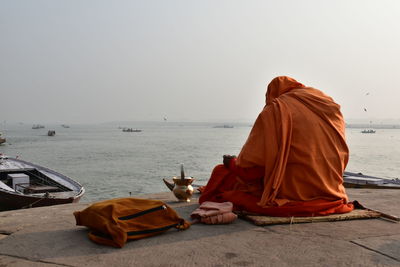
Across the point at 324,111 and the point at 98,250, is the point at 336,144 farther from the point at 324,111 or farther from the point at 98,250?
the point at 98,250

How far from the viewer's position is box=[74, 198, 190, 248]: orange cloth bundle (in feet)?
11.6

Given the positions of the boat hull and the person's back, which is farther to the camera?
the boat hull

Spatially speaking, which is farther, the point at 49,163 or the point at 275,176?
the point at 49,163

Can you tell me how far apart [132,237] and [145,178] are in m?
24.6

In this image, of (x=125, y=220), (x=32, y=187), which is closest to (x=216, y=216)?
(x=125, y=220)

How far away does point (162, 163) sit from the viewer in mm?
37250

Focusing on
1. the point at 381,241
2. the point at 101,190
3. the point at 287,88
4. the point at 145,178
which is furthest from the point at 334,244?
the point at 145,178

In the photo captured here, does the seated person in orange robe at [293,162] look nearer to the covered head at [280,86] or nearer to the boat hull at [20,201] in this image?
the covered head at [280,86]

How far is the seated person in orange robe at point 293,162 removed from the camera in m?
4.46

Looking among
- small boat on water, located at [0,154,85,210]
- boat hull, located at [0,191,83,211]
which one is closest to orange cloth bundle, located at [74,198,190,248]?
boat hull, located at [0,191,83,211]

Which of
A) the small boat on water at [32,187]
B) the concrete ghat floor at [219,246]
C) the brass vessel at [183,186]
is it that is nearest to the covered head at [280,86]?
the brass vessel at [183,186]

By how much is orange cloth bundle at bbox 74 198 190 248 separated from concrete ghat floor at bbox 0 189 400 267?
0.08 meters

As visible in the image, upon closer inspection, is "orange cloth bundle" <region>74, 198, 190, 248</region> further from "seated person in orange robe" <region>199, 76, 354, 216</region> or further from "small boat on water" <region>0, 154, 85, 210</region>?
"small boat on water" <region>0, 154, 85, 210</region>

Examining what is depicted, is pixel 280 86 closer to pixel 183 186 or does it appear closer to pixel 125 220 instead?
pixel 183 186
